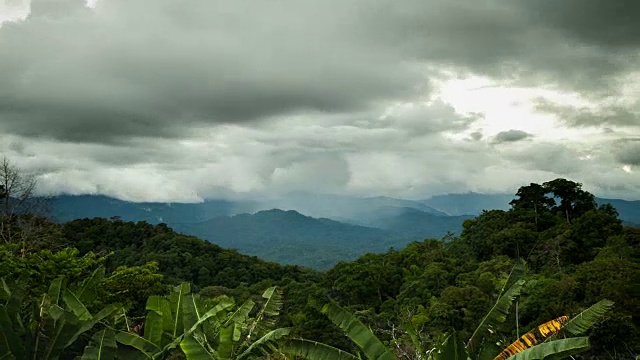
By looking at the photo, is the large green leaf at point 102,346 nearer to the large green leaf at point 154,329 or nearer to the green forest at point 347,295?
the green forest at point 347,295

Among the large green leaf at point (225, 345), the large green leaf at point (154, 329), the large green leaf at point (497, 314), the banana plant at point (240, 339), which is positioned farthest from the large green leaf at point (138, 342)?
the large green leaf at point (497, 314)

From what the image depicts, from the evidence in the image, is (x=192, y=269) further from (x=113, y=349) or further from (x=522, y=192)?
(x=113, y=349)

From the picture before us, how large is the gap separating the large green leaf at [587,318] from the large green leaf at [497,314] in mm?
855

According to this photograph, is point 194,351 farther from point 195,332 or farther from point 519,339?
point 519,339

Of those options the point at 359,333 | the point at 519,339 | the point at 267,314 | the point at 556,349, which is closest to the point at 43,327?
the point at 267,314

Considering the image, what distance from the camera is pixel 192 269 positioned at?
101000 millimetres

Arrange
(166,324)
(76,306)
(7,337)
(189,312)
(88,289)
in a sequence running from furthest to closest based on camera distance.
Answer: (88,289)
(166,324)
(189,312)
(76,306)
(7,337)

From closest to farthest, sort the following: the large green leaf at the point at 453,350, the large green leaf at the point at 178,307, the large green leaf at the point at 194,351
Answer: the large green leaf at the point at 453,350
the large green leaf at the point at 194,351
the large green leaf at the point at 178,307

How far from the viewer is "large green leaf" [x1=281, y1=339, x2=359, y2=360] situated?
7273 mm

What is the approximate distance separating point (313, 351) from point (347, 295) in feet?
214

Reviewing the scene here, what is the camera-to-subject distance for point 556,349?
6195 mm

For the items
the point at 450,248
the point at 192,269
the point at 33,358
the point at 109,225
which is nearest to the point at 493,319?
the point at 33,358

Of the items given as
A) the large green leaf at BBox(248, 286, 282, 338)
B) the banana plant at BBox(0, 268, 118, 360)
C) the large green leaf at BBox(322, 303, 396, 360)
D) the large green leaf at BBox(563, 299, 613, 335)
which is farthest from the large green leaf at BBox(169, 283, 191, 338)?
the large green leaf at BBox(563, 299, 613, 335)

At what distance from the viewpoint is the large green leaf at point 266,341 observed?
26.8ft
